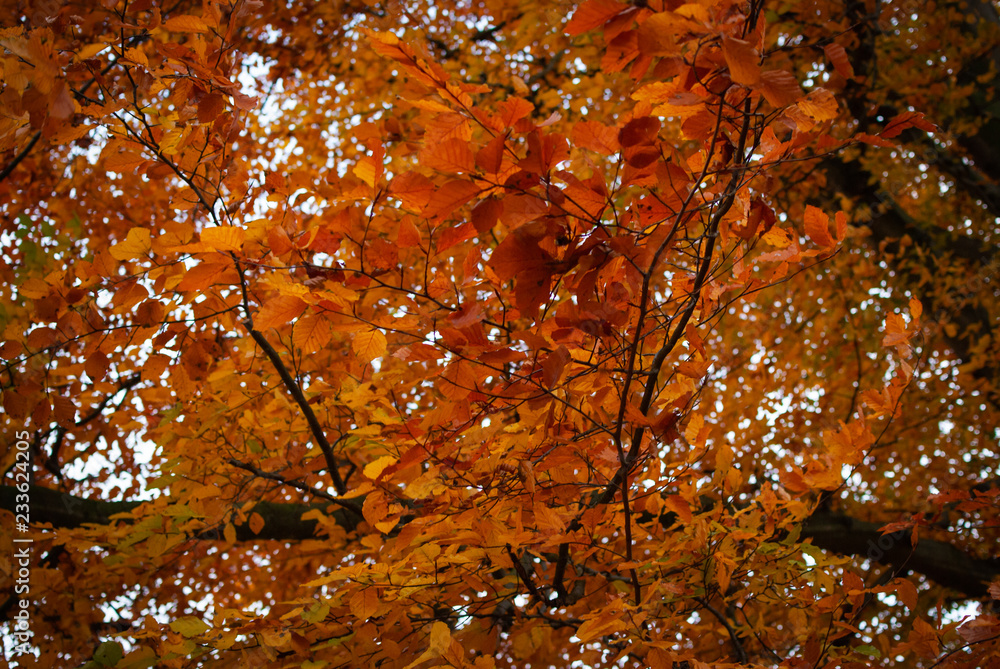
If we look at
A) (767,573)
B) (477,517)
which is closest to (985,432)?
(767,573)

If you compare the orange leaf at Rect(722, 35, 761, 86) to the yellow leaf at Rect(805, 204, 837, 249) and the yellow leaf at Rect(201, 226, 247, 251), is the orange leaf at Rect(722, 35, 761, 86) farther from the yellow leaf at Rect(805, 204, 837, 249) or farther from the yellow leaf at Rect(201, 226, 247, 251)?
the yellow leaf at Rect(201, 226, 247, 251)

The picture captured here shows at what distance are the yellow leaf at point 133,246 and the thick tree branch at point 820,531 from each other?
4.39 ft

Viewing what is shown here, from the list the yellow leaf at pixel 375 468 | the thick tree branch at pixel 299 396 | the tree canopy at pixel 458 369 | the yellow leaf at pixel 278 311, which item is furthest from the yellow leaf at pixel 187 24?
the yellow leaf at pixel 375 468

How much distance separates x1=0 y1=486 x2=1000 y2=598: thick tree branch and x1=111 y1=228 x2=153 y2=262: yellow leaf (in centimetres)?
134

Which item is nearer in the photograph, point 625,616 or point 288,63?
point 625,616

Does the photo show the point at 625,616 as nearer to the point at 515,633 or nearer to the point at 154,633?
→ the point at 515,633

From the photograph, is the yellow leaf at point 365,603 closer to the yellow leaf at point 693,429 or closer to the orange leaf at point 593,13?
the yellow leaf at point 693,429

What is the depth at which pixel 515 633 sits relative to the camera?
74.1 inches

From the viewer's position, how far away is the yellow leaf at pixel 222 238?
1258mm

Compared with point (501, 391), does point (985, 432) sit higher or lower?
higher

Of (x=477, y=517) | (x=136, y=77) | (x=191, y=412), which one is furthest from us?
(x=191, y=412)

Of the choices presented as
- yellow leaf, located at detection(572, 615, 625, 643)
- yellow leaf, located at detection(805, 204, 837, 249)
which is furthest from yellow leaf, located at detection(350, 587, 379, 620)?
yellow leaf, located at detection(805, 204, 837, 249)

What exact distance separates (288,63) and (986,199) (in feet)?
20.5

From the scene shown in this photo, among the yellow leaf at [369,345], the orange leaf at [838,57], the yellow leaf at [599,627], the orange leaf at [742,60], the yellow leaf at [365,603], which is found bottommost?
the yellow leaf at [599,627]
